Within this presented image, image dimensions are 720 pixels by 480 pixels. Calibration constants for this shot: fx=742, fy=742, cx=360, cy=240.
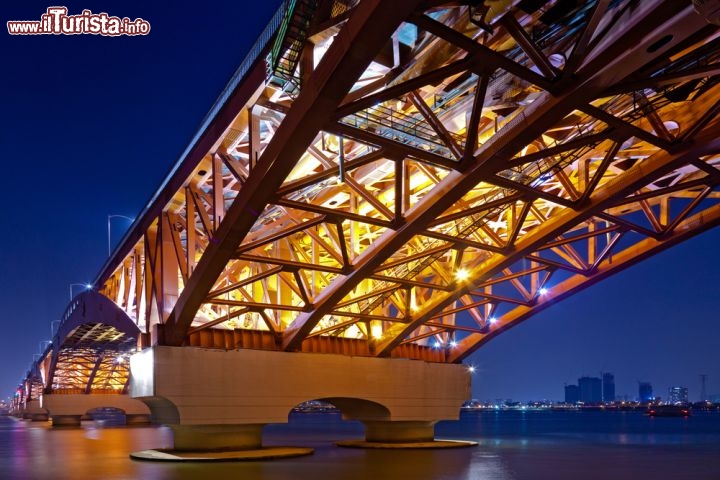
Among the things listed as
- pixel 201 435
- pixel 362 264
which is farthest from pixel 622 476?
pixel 201 435

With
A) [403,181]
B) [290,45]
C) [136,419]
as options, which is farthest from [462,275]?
[136,419]

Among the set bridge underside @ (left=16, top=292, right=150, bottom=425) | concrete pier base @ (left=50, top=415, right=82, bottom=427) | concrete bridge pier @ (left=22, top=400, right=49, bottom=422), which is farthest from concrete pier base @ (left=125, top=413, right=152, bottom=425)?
concrete bridge pier @ (left=22, top=400, right=49, bottom=422)

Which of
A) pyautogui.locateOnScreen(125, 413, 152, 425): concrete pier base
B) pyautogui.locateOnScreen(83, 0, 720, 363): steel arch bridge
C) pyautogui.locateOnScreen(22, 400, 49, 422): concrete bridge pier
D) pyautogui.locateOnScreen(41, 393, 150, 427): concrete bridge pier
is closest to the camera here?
pyautogui.locateOnScreen(83, 0, 720, 363): steel arch bridge

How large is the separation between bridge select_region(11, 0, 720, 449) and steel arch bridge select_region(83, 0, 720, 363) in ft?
0.24

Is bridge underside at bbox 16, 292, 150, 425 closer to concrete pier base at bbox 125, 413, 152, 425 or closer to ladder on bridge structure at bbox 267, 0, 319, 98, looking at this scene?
concrete pier base at bbox 125, 413, 152, 425

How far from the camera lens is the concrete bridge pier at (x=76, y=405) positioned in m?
86.8

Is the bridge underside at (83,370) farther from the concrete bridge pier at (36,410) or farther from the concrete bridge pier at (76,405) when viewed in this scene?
the concrete bridge pier at (36,410)

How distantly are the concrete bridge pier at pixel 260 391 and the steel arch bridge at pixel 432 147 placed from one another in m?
0.89

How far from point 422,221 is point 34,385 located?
121m

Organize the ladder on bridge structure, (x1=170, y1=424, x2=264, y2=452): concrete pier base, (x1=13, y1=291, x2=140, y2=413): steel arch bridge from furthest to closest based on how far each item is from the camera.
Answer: (x1=13, y1=291, x2=140, y2=413): steel arch bridge < (x1=170, y1=424, x2=264, y2=452): concrete pier base < the ladder on bridge structure

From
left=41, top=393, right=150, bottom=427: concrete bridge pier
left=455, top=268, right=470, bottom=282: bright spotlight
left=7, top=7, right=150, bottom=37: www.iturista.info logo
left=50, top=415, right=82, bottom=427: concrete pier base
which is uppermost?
left=7, top=7, right=150, bottom=37: www.iturista.info logo

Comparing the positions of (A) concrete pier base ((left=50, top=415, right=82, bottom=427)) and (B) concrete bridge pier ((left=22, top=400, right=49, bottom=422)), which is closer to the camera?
(A) concrete pier base ((left=50, top=415, right=82, bottom=427))

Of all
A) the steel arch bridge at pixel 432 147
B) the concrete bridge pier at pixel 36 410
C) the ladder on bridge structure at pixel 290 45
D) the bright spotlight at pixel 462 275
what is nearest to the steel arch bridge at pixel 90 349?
the concrete bridge pier at pixel 36 410

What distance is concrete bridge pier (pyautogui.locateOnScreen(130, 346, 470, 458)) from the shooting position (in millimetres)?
29641
